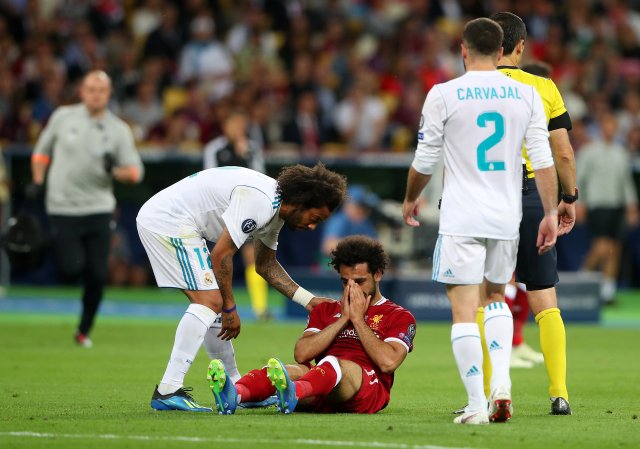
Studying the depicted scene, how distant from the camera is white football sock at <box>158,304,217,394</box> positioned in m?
8.41

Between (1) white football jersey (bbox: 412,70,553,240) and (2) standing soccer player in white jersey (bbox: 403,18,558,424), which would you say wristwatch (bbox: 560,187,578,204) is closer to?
(2) standing soccer player in white jersey (bbox: 403,18,558,424)

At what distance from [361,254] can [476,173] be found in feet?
3.65

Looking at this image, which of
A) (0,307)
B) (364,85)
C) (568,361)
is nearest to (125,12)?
(364,85)

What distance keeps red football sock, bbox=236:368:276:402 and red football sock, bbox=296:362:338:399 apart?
0.28m

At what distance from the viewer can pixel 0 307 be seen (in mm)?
18734

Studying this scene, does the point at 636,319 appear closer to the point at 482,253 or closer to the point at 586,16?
the point at 586,16

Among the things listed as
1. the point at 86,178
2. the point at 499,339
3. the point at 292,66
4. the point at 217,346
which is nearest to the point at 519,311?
the point at 86,178

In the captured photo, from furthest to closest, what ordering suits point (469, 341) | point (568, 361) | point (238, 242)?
point (568, 361)
point (238, 242)
point (469, 341)

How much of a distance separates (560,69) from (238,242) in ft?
56.5

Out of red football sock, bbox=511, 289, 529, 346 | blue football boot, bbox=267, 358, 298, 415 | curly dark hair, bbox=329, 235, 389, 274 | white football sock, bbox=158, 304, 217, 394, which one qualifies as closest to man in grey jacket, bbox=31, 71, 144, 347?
red football sock, bbox=511, 289, 529, 346

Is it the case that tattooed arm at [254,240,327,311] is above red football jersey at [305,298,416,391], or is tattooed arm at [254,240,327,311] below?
above

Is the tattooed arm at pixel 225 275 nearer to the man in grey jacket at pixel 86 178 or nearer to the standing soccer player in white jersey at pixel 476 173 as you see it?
the standing soccer player in white jersey at pixel 476 173

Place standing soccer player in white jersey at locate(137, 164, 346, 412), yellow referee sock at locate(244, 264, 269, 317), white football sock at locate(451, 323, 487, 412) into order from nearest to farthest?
white football sock at locate(451, 323, 487, 412) → standing soccer player in white jersey at locate(137, 164, 346, 412) → yellow referee sock at locate(244, 264, 269, 317)

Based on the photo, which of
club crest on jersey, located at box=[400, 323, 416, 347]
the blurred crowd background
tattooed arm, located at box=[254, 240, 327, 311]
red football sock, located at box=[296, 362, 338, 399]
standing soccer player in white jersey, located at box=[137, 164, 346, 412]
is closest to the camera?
red football sock, located at box=[296, 362, 338, 399]
